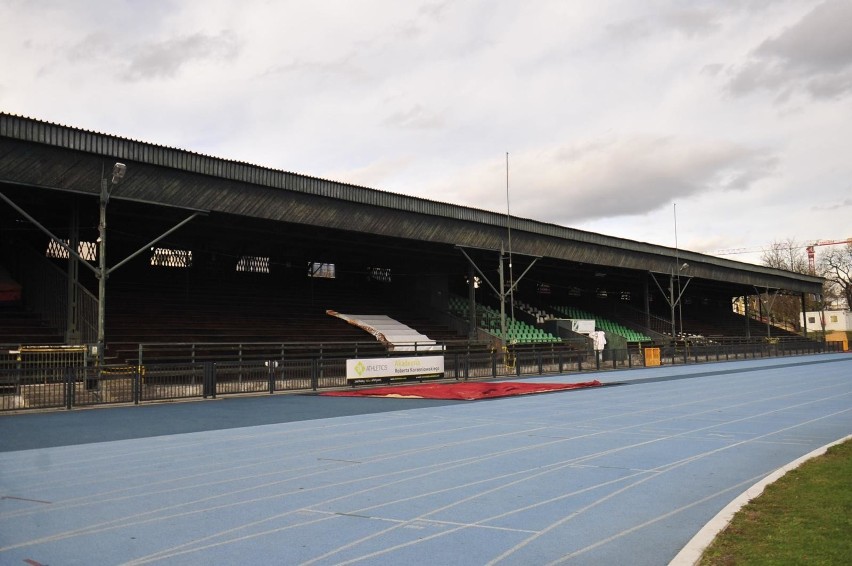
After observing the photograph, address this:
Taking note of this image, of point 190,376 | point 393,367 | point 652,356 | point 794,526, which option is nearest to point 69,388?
point 190,376

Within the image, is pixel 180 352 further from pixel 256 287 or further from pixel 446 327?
pixel 446 327

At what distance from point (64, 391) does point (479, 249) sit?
26.0 m

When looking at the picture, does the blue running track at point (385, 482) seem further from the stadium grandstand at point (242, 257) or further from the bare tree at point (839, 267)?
the bare tree at point (839, 267)

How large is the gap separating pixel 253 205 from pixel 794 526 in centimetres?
2670

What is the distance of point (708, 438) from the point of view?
12.9 m

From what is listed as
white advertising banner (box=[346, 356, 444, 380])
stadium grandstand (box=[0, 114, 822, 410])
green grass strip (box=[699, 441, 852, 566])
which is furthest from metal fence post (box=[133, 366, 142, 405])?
green grass strip (box=[699, 441, 852, 566])

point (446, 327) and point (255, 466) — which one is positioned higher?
point (446, 327)

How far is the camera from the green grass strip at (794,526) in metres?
A: 5.38

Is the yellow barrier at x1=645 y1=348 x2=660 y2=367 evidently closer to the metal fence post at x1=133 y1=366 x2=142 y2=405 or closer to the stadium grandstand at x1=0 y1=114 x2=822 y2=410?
the stadium grandstand at x1=0 y1=114 x2=822 y2=410

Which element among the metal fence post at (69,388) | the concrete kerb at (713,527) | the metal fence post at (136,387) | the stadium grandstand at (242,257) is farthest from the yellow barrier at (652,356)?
the concrete kerb at (713,527)

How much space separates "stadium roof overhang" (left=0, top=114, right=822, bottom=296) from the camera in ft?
79.0

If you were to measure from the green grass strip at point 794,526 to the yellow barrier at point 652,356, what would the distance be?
38.8m

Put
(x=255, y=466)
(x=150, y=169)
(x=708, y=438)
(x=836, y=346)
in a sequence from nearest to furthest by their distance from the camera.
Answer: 1. (x=255, y=466)
2. (x=708, y=438)
3. (x=150, y=169)
4. (x=836, y=346)

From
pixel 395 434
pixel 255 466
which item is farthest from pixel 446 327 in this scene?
pixel 255 466
